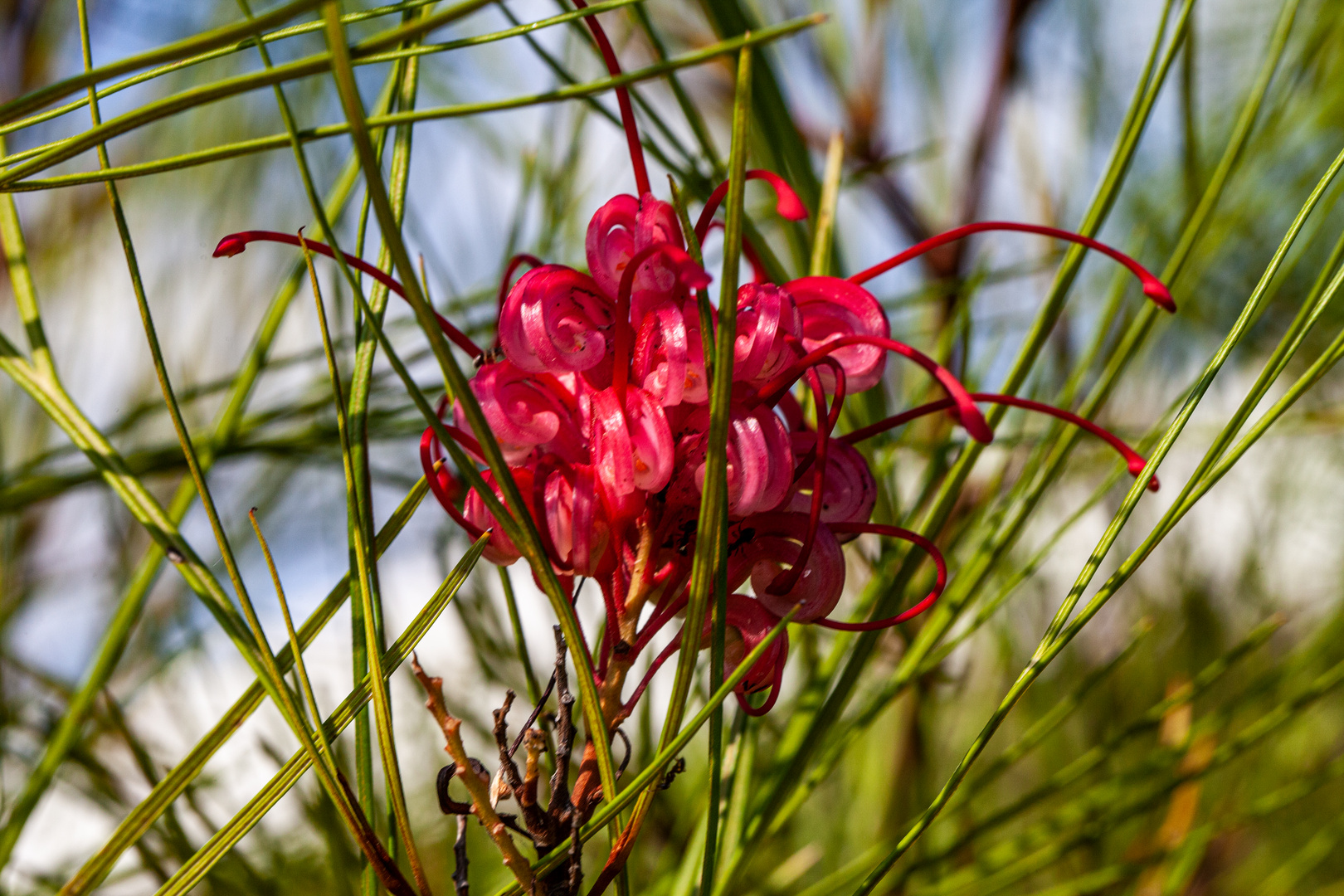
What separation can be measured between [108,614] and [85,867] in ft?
2.22

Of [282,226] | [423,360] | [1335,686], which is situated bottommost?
[1335,686]

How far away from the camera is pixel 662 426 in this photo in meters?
0.29

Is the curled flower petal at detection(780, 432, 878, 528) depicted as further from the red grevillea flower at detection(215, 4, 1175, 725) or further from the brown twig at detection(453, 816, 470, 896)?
the brown twig at detection(453, 816, 470, 896)

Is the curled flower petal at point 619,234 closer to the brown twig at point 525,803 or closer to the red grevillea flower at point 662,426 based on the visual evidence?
the red grevillea flower at point 662,426

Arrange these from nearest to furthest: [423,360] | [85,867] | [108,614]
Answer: [85,867] < [423,360] < [108,614]

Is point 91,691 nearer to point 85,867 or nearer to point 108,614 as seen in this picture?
point 85,867

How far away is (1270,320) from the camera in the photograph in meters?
1.01

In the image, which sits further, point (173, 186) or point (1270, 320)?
point (173, 186)

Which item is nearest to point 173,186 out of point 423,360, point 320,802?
point 423,360

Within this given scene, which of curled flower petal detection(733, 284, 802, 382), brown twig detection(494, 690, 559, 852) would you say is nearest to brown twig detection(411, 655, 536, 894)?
brown twig detection(494, 690, 559, 852)

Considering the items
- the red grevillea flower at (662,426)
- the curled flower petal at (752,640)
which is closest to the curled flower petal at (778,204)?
the red grevillea flower at (662,426)

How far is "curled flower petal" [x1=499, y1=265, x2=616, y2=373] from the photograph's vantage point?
1.01 ft

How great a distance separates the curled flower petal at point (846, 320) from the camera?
0.33 meters

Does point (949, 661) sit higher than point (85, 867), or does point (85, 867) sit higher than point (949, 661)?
point (949, 661)
